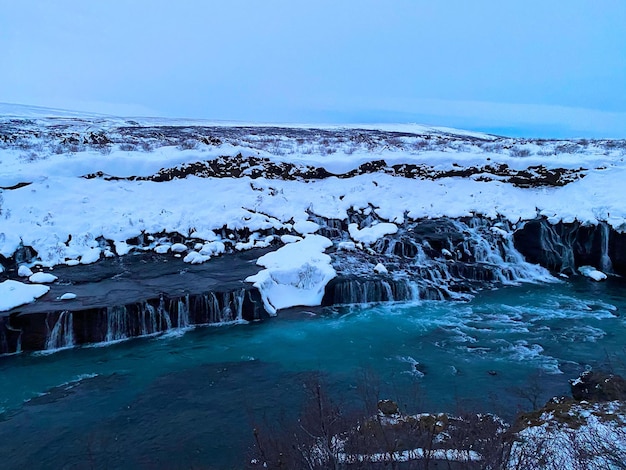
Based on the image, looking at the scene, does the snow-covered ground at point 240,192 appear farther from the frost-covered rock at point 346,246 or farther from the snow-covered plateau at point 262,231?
the frost-covered rock at point 346,246

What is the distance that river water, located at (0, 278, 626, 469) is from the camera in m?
7.12

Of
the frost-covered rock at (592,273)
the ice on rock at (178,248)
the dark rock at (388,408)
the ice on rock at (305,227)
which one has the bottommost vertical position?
the frost-covered rock at (592,273)

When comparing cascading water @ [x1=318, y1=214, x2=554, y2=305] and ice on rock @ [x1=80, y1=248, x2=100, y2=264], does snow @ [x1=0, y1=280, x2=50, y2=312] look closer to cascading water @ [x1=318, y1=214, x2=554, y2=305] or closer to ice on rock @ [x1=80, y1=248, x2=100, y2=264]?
ice on rock @ [x1=80, y1=248, x2=100, y2=264]

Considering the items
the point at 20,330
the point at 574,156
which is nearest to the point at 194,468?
the point at 20,330

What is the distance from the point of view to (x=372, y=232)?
17906 mm

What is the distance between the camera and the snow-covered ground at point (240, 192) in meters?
16.7

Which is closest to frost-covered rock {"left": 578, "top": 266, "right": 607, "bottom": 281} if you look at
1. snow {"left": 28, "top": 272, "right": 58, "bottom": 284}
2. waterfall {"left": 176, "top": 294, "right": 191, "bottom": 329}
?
waterfall {"left": 176, "top": 294, "right": 191, "bottom": 329}

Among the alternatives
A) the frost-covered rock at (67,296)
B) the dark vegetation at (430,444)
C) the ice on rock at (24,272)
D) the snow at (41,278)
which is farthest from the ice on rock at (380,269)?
the ice on rock at (24,272)

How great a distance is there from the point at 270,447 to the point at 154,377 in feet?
16.0

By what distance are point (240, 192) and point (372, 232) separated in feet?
20.7

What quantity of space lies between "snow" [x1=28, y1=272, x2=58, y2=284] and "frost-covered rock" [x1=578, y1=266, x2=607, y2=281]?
17929 millimetres

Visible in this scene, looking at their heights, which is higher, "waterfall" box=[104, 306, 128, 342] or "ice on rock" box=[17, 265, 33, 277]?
"ice on rock" box=[17, 265, 33, 277]

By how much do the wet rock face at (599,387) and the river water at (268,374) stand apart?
0.54 m

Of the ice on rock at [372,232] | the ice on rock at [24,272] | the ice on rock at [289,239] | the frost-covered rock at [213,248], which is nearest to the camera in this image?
the ice on rock at [24,272]
